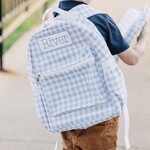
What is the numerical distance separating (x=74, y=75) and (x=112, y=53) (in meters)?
0.24

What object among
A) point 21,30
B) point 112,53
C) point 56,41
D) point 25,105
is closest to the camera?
point 56,41

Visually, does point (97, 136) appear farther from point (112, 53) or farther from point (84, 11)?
point (84, 11)

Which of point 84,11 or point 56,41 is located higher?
point 84,11

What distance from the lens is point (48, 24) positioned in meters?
2.51

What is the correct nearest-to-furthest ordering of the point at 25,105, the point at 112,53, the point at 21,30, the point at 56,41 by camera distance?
the point at 56,41 < the point at 112,53 < the point at 25,105 < the point at 21,30

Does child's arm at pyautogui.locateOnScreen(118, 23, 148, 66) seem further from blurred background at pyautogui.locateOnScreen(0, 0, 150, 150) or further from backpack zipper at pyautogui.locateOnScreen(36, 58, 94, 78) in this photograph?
blurred background at pyautogui.locateOnScreen(0, 0, 150, 150)

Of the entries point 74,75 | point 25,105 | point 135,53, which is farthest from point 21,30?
point 74,75

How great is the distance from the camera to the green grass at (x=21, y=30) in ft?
22.5

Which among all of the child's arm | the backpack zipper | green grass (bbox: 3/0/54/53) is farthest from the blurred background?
the backpack zipper

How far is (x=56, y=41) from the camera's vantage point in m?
2.48

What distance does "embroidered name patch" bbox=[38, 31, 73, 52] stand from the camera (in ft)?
8.09

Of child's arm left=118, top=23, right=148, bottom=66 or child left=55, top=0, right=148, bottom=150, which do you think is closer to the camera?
child left=55, top=0, right=148, bottom=150

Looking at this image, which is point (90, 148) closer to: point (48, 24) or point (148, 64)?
point (48, 24)

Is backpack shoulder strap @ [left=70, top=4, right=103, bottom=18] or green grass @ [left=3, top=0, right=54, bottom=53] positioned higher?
backpack shoulder strap @ [left=70, top=4, right=103, bottom=18]
